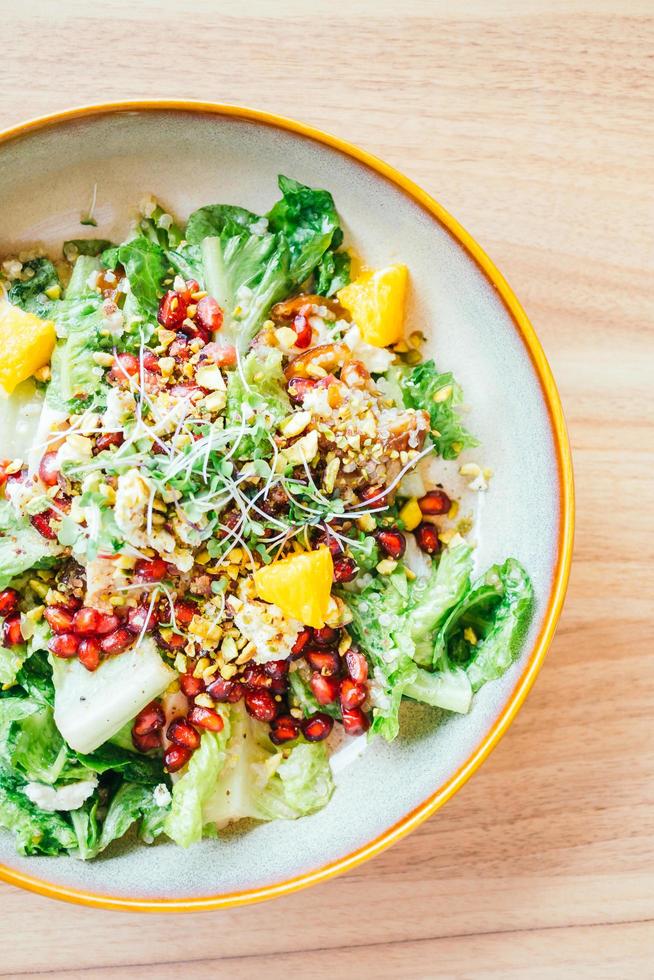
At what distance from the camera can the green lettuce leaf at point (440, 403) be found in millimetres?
2570

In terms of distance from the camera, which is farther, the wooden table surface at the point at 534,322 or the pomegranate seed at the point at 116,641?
the wooden table surface at the point at 534,322

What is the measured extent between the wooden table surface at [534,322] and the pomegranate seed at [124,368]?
0.93 meters

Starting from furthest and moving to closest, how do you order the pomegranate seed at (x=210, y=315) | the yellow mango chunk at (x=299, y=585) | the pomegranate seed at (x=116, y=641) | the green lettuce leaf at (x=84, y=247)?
the green lettuce leaf at (x=84, y=247) < the pomegranate seed at (x=210, y=315) < the pomegranate seed at (x=116, y=641) < the yellow mango chunk at (x=299, y=585)

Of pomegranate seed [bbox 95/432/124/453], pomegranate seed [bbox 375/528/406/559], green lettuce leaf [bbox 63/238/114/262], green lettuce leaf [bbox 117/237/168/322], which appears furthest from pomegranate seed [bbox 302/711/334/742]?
green lettuce leaf [bbox 63/238/114/262]

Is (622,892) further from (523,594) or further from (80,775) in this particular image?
(80,775)

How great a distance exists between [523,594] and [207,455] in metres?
1.04

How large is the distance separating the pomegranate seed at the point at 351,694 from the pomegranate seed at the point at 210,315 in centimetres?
116

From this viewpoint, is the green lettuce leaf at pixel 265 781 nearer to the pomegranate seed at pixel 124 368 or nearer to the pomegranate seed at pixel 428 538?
the pomegranate seed at pixel 428 538

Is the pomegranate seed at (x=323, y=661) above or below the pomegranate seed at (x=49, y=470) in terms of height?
below

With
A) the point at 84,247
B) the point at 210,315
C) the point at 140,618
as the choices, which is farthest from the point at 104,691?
the point at 84,247

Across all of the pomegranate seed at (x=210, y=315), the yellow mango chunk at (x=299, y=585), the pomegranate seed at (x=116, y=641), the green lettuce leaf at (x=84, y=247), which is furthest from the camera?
the green lettuce leaf at (x=84, y=247)

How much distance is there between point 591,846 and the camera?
2875mm

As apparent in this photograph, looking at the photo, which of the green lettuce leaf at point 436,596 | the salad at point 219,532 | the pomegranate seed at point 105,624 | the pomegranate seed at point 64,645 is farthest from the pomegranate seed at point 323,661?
the pomegranate seed at point 64,645

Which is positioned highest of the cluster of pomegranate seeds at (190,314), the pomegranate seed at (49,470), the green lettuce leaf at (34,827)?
the cluster of pomegranate seeds at (190,314)
